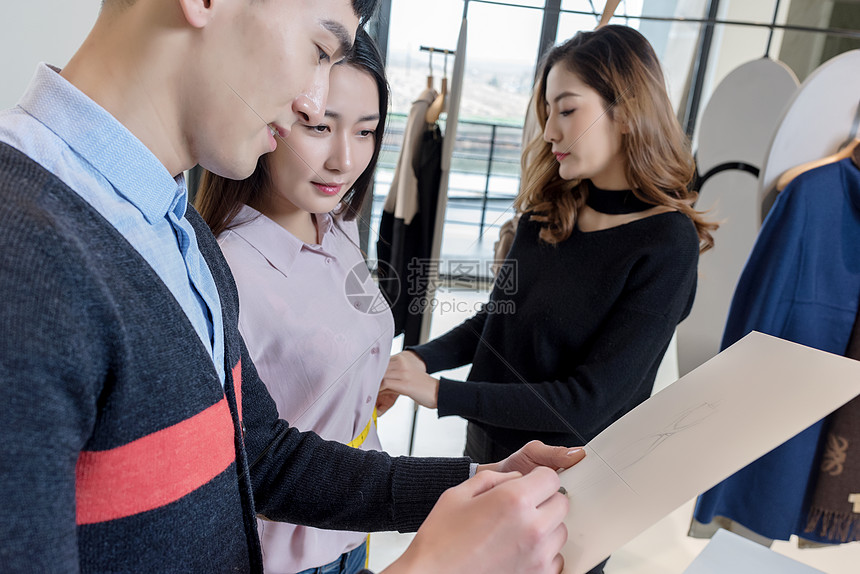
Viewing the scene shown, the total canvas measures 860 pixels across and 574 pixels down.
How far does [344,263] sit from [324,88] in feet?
1.41

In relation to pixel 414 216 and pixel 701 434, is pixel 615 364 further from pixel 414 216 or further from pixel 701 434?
pixel 414 216

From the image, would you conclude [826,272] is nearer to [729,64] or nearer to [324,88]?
[324,88]

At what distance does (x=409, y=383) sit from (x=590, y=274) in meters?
0.39

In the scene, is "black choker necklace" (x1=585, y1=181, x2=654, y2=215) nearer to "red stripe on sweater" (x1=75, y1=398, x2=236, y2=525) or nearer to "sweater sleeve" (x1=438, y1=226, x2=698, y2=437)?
"sweater sleeve" (x1=438, y1=226, x2=698, y2=437)

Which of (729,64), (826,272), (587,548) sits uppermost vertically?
(729,64)

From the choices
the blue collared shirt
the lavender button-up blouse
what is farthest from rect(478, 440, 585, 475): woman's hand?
the blue collared shirt

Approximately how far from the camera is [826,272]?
1233 mm

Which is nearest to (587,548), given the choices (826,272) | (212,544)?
(212,544)

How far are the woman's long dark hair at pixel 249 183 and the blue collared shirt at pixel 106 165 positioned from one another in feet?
1.31

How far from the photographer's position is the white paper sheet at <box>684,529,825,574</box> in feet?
2.55

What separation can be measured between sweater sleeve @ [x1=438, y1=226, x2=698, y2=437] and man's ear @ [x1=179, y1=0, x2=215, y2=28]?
0.77 meters

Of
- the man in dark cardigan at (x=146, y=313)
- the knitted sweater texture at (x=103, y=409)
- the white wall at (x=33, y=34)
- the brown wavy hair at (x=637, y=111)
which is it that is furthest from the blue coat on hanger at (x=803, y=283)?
the white wall at (x=33, y=34)

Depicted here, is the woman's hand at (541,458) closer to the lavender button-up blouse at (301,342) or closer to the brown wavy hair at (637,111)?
the lavender button-up blouse at (301,342)

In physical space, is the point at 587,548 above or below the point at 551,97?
below
